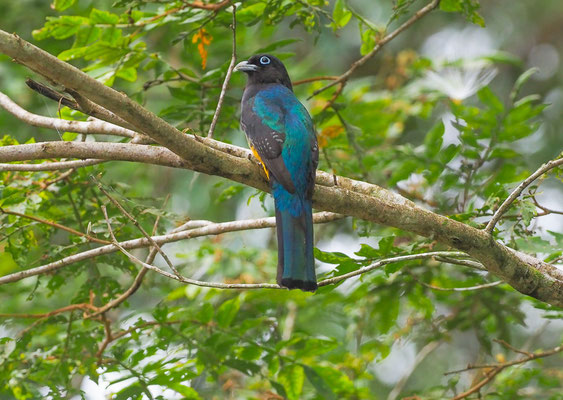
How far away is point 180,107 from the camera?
4.59 m

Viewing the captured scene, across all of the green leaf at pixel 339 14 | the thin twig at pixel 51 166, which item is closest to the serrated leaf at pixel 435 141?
the green leaf at pixel 339 14

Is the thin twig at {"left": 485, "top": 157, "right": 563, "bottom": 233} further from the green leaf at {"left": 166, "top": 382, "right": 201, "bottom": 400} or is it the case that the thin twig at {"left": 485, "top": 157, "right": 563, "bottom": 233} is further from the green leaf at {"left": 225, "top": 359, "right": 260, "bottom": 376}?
the green leaf at {"left": 166, "top": 382, "right": 201, "bottom": 400}

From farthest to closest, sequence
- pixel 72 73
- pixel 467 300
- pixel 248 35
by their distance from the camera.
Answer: pixel 248 35 → pixel 467 300 → pixel 72 73

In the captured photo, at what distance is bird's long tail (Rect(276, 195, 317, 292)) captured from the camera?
3.38 meters

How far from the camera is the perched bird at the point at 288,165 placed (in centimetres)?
344

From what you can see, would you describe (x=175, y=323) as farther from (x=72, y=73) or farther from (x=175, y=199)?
(x=175, y=199)

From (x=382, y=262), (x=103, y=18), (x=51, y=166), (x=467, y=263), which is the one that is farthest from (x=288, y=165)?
(x=103, y=18)

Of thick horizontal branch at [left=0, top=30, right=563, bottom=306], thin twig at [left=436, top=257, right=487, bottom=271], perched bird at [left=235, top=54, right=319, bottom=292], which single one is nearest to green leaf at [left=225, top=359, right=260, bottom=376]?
perched bird at [left=235, top=54, right=319, bottom=292]

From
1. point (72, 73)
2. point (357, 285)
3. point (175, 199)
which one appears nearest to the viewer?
point (72, 73)

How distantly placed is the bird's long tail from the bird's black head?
149cm

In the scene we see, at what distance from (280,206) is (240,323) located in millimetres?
1218

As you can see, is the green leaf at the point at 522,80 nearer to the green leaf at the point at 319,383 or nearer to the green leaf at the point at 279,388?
the green leaf at the point at 319,383

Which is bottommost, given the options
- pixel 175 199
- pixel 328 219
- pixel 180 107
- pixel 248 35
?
pixel 328 219

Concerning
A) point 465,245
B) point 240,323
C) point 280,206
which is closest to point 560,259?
point 465,245
